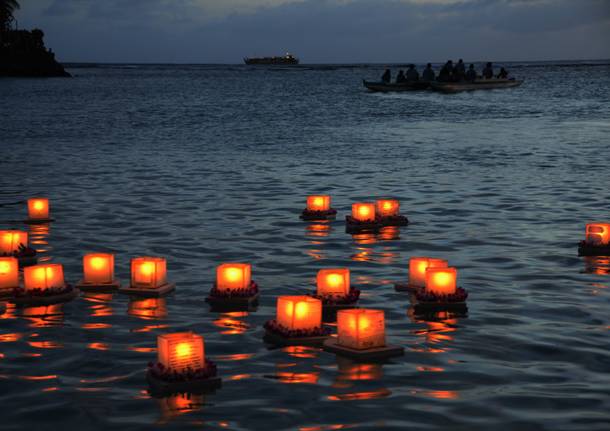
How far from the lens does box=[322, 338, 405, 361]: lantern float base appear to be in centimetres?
1198

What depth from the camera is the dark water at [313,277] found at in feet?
34.4

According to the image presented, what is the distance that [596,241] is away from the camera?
18.8 meters

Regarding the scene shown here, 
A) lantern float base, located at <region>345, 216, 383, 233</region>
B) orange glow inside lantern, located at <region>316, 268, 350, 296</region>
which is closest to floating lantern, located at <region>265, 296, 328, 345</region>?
orange glow inside lantern, located at <region>316, 268, 350, 296</region>

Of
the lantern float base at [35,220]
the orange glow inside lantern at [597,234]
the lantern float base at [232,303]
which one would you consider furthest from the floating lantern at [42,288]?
the orange glow inside lantern at [597,234]

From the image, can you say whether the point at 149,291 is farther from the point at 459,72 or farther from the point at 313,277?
the point at 459,72

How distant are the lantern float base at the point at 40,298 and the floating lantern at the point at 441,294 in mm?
5332

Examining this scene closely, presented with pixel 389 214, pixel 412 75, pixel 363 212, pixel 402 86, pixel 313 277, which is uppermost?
pixel 412 75

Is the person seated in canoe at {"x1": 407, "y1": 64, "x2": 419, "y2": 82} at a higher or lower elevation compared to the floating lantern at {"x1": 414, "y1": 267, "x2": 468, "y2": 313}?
higher

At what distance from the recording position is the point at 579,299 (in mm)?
15266

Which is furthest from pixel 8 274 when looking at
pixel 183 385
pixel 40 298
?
pixel 183 385

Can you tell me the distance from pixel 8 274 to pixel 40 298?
99 cm

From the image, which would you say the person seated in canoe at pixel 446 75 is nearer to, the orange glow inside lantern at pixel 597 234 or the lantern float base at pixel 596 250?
the orange glow inside lantern at pixel 597 234

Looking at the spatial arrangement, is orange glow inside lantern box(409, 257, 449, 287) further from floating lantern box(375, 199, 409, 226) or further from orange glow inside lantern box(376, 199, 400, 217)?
orange glow inside lantern box(376, 199, 400, 217)

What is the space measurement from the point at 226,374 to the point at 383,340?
2.03 metres
